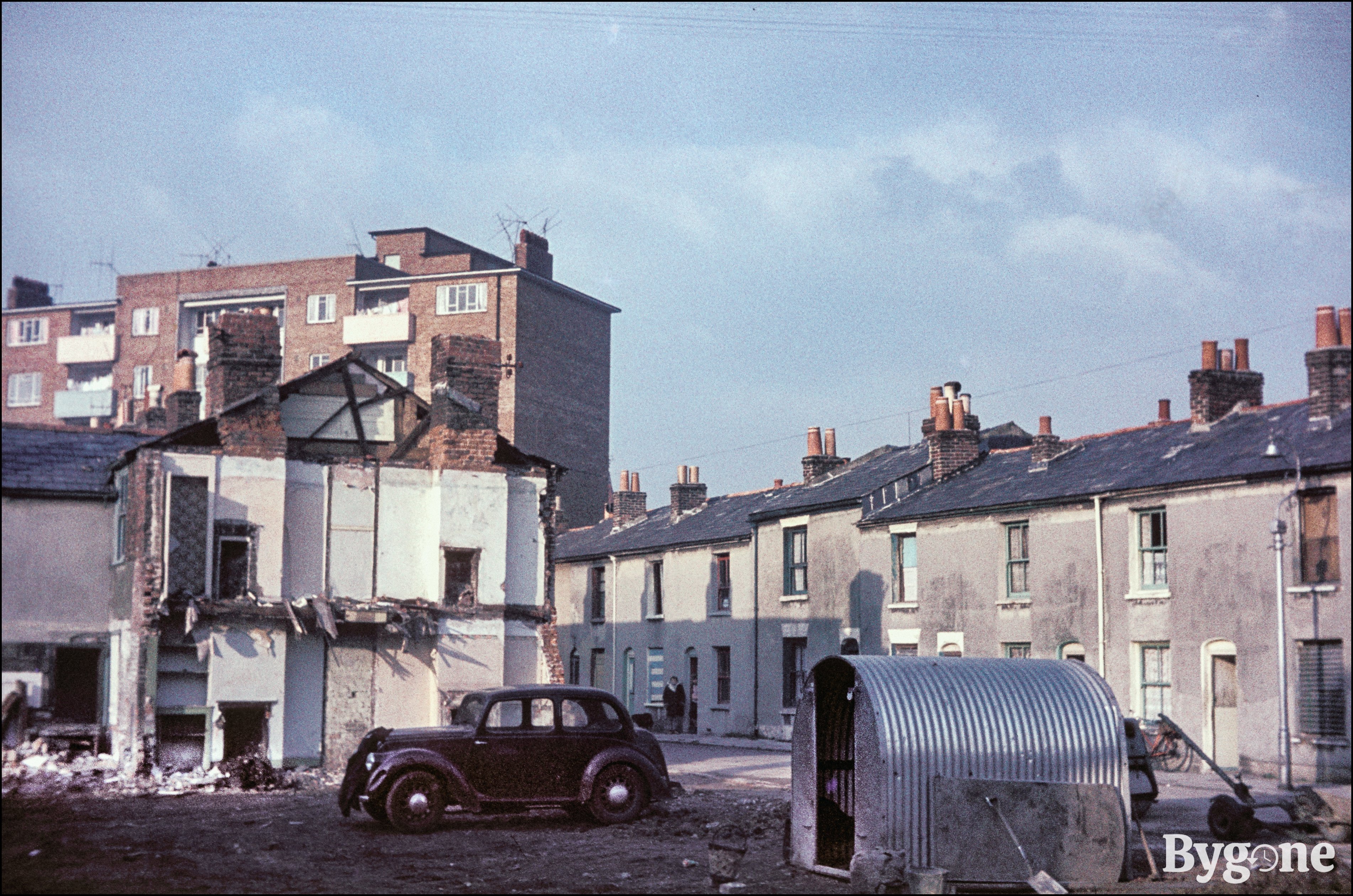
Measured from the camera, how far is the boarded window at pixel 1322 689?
17578mm

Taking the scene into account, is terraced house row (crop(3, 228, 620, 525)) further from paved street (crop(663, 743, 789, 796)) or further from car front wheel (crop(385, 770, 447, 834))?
car front wheel (crop(385, 770, 447, 834))

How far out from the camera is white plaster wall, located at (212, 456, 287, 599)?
73.2 ft

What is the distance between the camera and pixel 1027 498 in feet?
95.3

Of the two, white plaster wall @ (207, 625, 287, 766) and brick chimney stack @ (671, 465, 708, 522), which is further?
brick chimney stack @ (671, 465, 708, 522)

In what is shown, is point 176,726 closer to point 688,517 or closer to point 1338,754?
point 1338,754

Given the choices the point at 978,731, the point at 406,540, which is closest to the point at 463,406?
the point at 406,540

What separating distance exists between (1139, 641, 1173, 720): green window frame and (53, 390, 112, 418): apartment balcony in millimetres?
53581

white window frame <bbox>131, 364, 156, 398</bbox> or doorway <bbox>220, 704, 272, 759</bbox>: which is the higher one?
white window frame <bbox>131, 364, 156, 398</bbox>

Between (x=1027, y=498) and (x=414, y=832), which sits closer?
(x=414, y=832)

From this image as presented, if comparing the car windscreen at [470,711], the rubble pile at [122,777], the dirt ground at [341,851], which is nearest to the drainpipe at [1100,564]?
the dirt ground at [341,851]

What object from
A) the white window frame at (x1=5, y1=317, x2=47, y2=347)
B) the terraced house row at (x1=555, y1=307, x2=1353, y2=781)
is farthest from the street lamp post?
the white window frame at (x1=5, y1=317, x2=47, y2=347)

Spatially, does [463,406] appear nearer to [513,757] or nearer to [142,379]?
[513,757]

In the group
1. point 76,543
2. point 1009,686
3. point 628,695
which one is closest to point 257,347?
point 76,543

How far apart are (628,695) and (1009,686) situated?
29.4 meters
